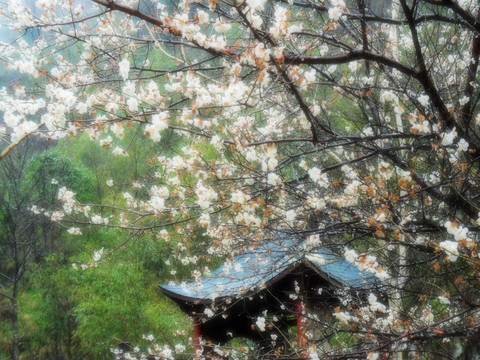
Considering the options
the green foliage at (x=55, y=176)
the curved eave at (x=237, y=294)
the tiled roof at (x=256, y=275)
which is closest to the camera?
the tiled roof at (x=256, y=275)

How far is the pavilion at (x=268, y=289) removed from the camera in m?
4.23

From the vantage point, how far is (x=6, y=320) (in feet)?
43.1

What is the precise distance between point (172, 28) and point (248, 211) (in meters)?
1.75

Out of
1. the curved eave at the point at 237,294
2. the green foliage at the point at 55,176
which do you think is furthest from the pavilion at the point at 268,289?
the green foliage at the point at 55,176

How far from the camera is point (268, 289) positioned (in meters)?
5.11

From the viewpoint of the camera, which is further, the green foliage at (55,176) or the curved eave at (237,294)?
the green foliage at (55,176)

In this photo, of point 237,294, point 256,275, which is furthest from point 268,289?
point 256,275

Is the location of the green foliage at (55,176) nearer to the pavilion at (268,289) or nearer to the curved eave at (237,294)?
the pavilion at (268,289)

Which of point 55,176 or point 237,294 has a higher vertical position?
point 55,176

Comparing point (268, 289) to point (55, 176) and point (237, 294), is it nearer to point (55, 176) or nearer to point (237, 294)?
point (237, 294)

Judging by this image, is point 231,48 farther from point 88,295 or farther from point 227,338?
point 88,295

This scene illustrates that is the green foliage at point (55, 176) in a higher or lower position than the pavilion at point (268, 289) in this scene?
higher

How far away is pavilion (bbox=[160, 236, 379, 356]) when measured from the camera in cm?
423

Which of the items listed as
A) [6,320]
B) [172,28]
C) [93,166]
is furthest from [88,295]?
[172,28]
